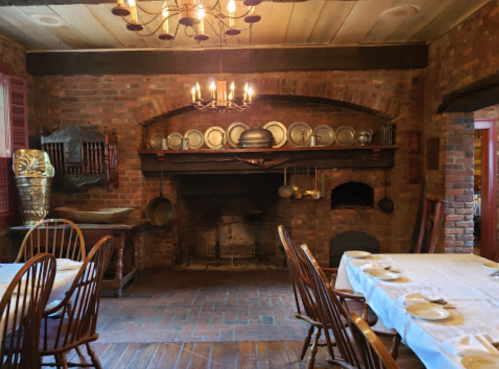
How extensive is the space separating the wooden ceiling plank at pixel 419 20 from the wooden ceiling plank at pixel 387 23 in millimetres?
52

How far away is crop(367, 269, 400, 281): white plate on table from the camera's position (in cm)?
212

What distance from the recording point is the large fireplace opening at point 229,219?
5145 millimetres

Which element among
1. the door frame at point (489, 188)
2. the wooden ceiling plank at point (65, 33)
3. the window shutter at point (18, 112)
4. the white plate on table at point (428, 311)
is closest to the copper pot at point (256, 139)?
the wooden ceiling plank at point (65, 33)

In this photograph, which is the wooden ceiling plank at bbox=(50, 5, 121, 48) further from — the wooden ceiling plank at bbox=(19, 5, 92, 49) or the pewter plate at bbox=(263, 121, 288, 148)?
the pewter plate at bbox=(263, 121, 288, 148)

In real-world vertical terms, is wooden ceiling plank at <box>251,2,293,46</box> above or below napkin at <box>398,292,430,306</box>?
above

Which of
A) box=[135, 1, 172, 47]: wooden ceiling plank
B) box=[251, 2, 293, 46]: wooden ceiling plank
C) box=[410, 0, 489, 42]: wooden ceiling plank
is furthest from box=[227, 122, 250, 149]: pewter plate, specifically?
box=[410, 0, 489, 42]: wooden ceiling plank

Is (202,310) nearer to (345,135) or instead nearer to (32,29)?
(345,135)

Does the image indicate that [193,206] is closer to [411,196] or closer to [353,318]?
[411,196]

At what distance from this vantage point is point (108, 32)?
3850mm

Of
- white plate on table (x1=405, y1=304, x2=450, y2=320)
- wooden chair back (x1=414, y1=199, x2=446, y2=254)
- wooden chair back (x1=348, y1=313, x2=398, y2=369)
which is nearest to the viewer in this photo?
wooden chair back (x1=348, y1=313, x2=398, y2=369)

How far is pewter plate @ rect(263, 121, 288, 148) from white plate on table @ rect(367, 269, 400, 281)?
262 cm

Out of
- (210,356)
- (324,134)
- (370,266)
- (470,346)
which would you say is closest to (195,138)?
(324,134)

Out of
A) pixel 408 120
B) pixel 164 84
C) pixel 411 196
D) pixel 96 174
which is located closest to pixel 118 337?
pixel 96 174

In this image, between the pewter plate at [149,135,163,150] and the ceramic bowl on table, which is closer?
the ceramic bowl on table
